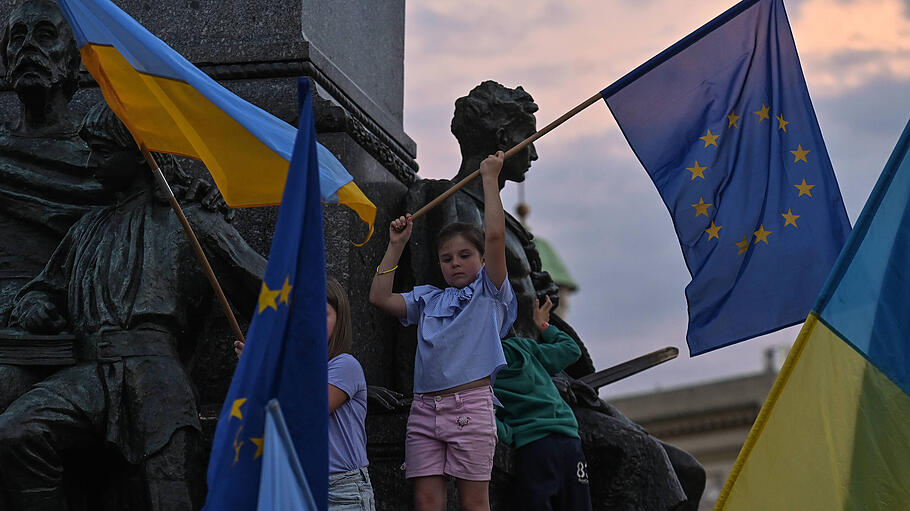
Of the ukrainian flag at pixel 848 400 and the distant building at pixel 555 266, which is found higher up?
the distant building at pixel 555 266

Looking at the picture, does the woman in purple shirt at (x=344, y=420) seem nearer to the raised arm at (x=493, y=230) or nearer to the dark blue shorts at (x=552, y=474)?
the raised arm at (x=493, y=230)

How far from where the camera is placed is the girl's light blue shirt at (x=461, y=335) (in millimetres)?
7469

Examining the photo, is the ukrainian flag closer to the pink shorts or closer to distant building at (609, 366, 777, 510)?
the pink shorts

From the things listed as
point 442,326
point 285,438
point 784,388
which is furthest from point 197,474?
point 784,388

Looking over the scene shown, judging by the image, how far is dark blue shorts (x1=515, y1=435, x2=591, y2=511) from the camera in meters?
8.09

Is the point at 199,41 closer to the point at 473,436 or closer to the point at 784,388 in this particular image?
the point at 473,436

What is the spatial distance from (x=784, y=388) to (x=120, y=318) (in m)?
2.93

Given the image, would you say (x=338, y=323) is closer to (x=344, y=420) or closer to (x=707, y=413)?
(x=344, y=420)

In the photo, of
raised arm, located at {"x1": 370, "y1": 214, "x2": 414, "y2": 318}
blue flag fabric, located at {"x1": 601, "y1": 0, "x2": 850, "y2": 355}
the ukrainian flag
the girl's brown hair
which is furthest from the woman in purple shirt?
blue flag fabric, located at {"x1": 601, "y1": 0, "x2": 850, "y2": 355}

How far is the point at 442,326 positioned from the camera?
25.0ft

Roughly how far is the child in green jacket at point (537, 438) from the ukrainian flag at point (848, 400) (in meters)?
1.79

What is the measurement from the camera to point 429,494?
24.2 feet

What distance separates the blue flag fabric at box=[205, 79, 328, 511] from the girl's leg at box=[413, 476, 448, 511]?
5.60 feet

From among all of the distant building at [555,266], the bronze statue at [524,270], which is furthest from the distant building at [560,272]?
the bronze statue at [524,270]
